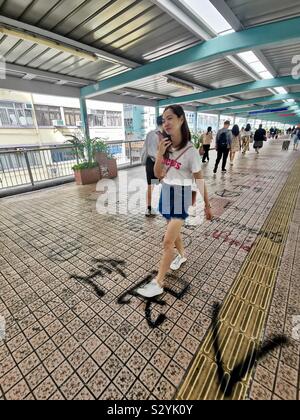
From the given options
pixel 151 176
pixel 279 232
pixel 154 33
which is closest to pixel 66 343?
pixel 151 176

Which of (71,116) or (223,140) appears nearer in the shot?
(223,140)

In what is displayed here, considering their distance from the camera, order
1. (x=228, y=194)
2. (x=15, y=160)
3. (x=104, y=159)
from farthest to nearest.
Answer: (x=104, y=159)
(x=15, y=160)
(x=228, y=194)

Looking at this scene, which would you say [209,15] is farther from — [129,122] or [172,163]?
[129,122]

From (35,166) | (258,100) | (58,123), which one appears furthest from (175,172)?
(58,123)

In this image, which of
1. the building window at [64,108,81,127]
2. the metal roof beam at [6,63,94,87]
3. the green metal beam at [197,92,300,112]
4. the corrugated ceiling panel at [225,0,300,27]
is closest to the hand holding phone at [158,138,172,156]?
the corrugated ceiling panel at [225,0,300,27]

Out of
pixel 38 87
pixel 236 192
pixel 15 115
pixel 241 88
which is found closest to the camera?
pixel 236 192

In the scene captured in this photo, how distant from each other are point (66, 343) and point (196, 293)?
3.67ft

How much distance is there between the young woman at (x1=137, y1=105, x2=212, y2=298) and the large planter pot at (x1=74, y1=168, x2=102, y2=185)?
476 centimetres

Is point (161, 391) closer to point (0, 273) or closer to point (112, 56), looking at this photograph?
point (0, 273)

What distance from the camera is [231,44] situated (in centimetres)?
406

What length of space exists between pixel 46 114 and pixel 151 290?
17951 mm

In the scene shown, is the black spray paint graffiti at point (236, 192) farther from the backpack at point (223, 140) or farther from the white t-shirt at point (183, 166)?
the white t-shirt at point (183, 166)

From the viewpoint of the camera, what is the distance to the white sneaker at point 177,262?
7.06ft

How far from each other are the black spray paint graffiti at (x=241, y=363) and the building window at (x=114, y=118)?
21.8 metres
